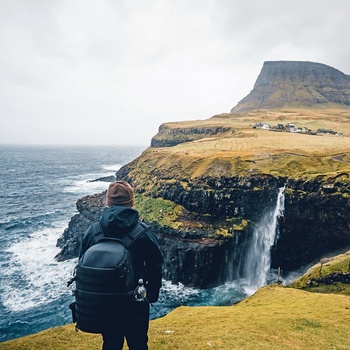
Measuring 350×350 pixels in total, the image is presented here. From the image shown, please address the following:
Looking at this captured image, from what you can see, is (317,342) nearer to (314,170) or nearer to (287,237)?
(287,237)

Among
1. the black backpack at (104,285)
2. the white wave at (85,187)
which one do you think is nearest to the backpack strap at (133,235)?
the black backpack at (104,285)

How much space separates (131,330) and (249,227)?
45.4 metres

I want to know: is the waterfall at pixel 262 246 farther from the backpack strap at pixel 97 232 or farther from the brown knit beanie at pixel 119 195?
the backpack strap at pixel 97 232

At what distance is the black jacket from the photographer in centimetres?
602

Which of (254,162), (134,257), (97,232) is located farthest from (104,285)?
(254,162)

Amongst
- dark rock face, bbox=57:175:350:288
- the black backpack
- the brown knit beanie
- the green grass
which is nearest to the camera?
the black backpack

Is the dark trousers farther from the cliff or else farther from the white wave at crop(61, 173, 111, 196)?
the white wave at crop(61, 173, 111, 196)

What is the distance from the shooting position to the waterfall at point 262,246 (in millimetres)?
47688

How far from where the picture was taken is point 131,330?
21.3 ft

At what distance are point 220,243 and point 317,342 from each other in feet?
109

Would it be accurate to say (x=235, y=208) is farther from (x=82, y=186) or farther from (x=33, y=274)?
(x=82, y=186)

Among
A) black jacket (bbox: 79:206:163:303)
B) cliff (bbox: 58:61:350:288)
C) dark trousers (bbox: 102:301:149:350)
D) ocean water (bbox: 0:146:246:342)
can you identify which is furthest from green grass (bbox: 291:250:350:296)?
black jacket (bbox: 79:206:163:303)

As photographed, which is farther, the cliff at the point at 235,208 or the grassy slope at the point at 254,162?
the grassy slope at the point at 254,162

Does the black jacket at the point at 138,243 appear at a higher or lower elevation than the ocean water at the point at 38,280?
higher
